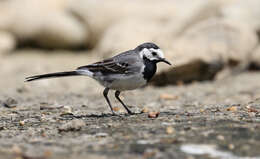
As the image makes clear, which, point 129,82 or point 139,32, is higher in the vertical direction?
point 139,32

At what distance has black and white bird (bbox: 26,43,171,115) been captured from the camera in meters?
7.02

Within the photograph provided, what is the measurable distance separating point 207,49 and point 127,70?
14.9 feet

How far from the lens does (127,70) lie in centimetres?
707

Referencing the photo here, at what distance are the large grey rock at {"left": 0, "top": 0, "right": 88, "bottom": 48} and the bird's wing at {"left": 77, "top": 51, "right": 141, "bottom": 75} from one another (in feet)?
29.0

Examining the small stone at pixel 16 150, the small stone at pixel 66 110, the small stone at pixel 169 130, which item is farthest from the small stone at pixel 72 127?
the small stone at pixel 66 110

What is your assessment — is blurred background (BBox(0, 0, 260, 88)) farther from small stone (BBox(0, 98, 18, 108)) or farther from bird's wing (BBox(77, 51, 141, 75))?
bird's wing (BBox(77, 51, 141, 75))

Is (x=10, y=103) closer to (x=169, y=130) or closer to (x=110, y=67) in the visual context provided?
(x=110, y=67)

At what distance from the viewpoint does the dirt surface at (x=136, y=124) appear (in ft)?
16.2

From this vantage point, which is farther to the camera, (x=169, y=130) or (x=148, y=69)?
(x=148, y=69)

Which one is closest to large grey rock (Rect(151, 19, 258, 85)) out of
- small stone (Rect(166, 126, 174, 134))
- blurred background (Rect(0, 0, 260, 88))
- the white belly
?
blurred background (Rect(0, 0, 260, 88))

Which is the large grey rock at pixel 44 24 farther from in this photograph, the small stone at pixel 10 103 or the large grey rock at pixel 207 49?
the small stone at pixel 10 103

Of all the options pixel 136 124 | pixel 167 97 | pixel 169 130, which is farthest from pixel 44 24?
pixel 169 130

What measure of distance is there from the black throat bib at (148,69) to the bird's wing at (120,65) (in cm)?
9

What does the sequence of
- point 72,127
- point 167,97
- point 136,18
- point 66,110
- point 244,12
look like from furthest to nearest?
point 136,18, point 244,12, point 167,97, point 66,110, point 72,127
